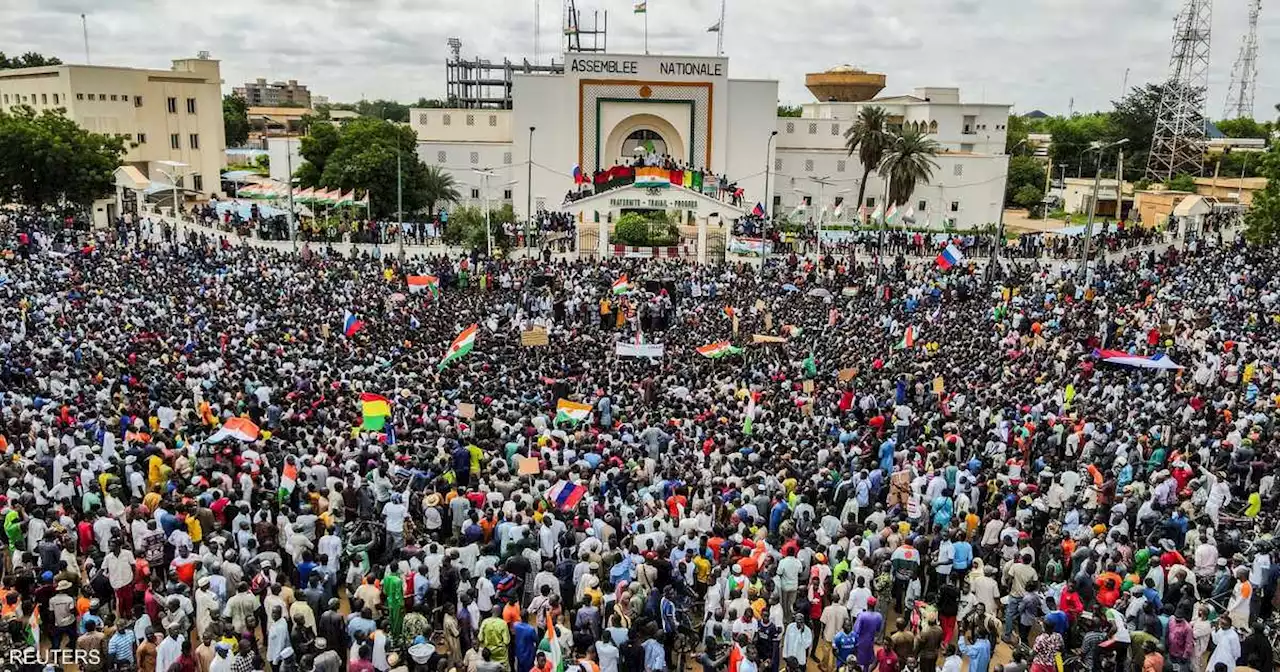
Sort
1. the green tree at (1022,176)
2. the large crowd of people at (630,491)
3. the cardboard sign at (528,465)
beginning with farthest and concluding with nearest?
the green tree at (1022,176) → the cardboard sign at (528,465) → the large crowd of people at (630,491)

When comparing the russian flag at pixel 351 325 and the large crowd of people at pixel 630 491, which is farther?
the russian flag at pixel 351 325

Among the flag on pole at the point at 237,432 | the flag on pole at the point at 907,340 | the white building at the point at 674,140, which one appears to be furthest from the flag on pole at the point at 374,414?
the white building at the point at 674,140

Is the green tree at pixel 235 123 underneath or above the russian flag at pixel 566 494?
above

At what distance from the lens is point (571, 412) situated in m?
16.2

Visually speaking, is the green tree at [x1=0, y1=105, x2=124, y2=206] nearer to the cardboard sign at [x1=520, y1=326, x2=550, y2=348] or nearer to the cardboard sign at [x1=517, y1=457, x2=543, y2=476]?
the cardboard sign at [x1=520, y1=326, x2=550, y2=348]

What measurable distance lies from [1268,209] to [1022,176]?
37091mm

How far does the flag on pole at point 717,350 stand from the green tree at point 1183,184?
47.2 metres

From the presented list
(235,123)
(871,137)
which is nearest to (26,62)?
(235,123)

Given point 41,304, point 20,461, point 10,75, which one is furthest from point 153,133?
point 20,461

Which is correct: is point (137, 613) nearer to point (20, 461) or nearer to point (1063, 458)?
point (20, 461)

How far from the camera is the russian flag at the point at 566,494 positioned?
1258 cm

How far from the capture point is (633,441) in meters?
15.3

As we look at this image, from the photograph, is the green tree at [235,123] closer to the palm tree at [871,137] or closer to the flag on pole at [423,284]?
the palm tree at [871,137]

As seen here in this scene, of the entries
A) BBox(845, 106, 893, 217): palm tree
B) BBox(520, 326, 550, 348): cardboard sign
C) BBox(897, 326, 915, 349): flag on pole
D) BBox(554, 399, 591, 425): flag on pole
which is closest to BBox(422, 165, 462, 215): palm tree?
BBox(845, 106, 893, 217): palm tree
